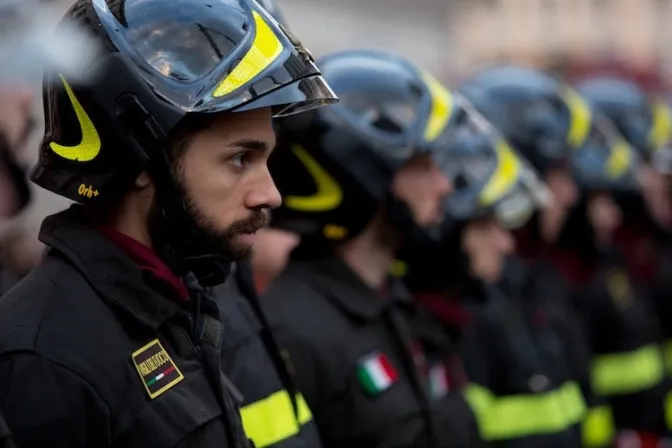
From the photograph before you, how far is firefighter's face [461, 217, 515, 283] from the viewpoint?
Result: 16.8 ft

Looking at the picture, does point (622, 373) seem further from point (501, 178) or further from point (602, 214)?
point (501, 178)

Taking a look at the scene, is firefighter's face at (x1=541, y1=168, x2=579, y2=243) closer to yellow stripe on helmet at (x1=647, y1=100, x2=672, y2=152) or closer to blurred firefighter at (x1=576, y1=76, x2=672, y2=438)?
blurred firefighter at (x1=576, y1=76, x2=672, y2=438)

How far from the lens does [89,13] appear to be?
267 centimetres

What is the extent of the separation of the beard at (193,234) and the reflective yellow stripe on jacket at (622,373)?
4521 millimetres

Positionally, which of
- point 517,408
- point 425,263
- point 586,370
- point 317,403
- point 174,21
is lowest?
point 586,370

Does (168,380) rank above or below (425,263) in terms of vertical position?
above

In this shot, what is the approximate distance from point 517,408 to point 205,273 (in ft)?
9.53

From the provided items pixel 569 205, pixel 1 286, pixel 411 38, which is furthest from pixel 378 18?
pixel 1 286

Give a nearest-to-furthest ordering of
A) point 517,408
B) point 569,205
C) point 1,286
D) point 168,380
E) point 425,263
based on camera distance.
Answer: point 168,380 → point 1,286 → point 425,263 → point 517,408 → point 569,205

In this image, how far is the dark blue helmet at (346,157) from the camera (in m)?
4.01

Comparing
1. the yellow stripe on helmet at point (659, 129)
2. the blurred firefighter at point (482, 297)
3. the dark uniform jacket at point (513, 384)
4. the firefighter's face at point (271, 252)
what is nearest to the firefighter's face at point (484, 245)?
the blurred firefighter at point (482, 297)

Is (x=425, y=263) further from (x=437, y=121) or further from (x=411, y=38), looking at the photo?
(x=411, y=38)

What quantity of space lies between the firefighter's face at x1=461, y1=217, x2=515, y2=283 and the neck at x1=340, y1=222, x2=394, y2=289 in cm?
99

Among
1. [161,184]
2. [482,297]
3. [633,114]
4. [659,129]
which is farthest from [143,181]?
[659,129]
